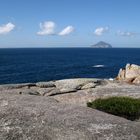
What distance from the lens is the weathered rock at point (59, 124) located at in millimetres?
13633

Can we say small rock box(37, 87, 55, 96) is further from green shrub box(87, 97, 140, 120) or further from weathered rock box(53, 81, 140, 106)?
green shrub box(87, 97, 140, 120)

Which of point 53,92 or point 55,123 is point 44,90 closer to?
point 53,92

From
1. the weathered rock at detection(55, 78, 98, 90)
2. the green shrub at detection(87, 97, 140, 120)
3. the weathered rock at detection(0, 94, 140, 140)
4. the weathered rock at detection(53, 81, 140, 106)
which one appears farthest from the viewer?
the weathered rock at detection(55, 78, 98, 90)

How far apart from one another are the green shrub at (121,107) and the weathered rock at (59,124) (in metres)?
3.28

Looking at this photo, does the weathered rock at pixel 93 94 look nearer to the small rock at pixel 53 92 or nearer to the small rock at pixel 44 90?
the small rock at pixel 53 92

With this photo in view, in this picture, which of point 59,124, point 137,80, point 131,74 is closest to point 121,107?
point 59,124

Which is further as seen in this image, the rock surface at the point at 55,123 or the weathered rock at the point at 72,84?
the weathered rock at the point at 72,84

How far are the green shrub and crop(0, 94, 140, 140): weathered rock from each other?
3285 mm

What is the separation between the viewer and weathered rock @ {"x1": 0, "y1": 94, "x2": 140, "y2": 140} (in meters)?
13.6

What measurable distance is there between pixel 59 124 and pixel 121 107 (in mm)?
6430

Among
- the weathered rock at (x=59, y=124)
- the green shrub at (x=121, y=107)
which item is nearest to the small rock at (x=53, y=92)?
the green shrub at (x=121, y=107)

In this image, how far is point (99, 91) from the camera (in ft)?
90.5

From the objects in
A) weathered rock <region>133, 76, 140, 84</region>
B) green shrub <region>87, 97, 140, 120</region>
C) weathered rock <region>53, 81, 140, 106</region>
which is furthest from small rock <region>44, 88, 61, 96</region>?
weathered rock <region>133, 76, 140, 84</region>

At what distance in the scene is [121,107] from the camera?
65.3 ft
